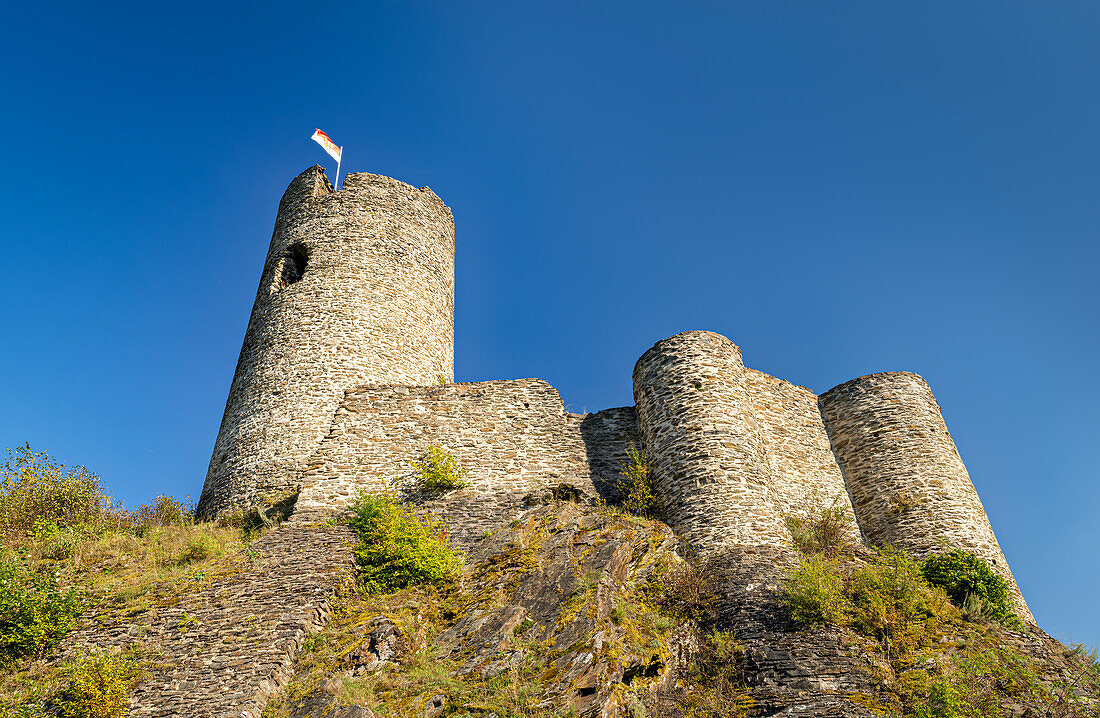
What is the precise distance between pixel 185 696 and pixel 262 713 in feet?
2.95

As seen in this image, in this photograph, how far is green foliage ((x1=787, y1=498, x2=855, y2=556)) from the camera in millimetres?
12773

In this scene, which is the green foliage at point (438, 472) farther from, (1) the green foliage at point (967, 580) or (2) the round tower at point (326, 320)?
(1) the green foliage at point (967, 580)

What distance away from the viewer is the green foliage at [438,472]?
13.9 meters

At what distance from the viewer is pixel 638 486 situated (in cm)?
1382

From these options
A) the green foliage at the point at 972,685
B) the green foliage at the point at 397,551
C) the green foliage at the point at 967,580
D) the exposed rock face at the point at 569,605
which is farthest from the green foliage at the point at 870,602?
the green foliage at the point at 397,551

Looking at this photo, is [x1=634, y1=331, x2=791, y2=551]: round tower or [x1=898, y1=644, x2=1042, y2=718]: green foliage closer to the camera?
[x1=898, y1=644, x2=1042, y2=718]: green foliage

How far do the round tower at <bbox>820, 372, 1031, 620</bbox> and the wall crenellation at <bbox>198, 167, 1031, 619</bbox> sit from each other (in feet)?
0.10

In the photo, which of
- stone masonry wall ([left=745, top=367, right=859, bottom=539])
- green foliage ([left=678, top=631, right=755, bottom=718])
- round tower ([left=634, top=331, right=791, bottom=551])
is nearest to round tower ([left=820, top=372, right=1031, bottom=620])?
stone masonry wall ([left=745, top=367, right=859, bottom=539])

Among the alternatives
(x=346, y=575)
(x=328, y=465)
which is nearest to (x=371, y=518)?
(x=346, y=575)

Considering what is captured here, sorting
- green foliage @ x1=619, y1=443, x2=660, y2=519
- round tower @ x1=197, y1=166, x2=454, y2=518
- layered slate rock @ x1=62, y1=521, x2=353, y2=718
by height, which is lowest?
layered slate rock @ x1=62, y1=521, x2=353, y2=718

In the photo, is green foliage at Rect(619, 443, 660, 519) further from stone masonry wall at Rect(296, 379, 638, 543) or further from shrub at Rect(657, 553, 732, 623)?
shrub at Rect(657, 553, 732, 623)

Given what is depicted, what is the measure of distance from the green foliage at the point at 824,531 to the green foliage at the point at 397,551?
5.89 meters

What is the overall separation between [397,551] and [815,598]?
6090 millimetres

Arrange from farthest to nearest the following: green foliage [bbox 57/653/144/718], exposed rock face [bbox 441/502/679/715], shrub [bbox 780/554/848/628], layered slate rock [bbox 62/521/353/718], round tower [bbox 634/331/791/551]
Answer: round tower [bbox 634/331/791/551]
shrub [bbox 780/554/848/628]
exposed rock face [bbox 441/502/679/715]
layered slate rock [bbox 62/521/353/718]
green foliage [bbox 57/653/144/718]
